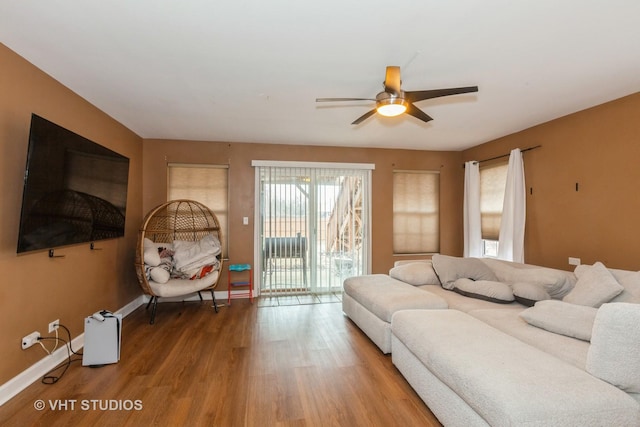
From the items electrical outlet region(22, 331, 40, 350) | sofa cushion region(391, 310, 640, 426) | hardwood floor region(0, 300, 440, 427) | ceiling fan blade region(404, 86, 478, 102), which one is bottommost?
hardwood floor region(0, 300, 440, 427)

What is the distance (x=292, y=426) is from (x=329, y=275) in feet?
10.9

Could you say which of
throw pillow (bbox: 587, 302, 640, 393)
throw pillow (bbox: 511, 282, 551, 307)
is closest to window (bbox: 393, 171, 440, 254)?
throw pillow (bbox: 511, 282, 551, 307)

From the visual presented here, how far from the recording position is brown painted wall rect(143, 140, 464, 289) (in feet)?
15.3

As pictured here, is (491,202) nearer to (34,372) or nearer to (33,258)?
(33,258)

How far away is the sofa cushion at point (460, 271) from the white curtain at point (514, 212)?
2.77 feet

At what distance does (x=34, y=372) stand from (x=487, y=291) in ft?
12.9

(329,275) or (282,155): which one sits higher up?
(282,155)

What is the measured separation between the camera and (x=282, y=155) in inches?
196

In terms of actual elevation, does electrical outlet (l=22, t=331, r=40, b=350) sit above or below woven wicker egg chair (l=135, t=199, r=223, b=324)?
below

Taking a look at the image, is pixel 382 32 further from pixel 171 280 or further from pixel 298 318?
pixel 171 280

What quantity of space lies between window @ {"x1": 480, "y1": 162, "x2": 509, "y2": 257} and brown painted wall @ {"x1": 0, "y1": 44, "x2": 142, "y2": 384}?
205 inches

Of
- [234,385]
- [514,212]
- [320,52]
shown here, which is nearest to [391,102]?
[320,52]

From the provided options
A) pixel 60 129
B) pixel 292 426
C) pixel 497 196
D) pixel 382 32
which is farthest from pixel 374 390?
pixel 497 196

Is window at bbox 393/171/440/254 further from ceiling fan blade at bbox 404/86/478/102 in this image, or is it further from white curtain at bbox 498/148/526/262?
ceiling fan blade at bbox 404/86/478/102
